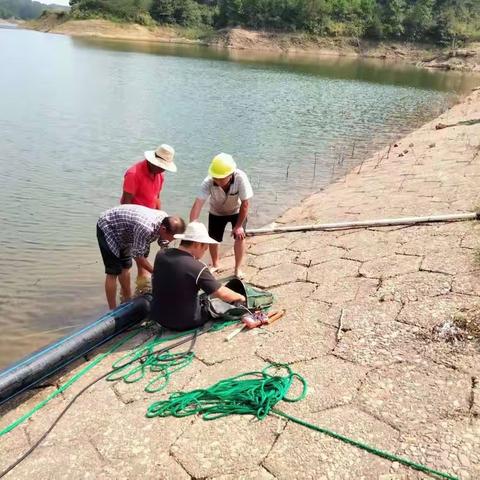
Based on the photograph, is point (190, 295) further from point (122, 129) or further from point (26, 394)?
point (122, 129)

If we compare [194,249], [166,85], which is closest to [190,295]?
[194,249]

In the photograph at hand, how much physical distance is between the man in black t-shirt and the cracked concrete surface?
285mm

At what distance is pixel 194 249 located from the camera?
417 centimetres

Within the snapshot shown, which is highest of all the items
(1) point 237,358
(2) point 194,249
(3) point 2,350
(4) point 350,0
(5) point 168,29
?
(4) point 350,0

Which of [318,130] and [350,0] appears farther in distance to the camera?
[350,0]

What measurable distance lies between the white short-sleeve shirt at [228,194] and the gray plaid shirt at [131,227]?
950 millimetres

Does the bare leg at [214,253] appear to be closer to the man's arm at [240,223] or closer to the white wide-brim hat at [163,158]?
the man's arm at [240,223]

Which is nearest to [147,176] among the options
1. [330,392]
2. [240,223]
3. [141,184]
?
[141,184]

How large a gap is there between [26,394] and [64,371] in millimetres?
366

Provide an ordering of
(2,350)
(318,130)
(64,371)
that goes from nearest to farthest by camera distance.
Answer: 1. (64,371)
2. (2,350)
3. (318,130)

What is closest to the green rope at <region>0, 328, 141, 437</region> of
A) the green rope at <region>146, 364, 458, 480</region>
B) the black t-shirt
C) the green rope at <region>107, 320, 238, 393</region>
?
the green rope at <region>107, 320, 238, 393</region>

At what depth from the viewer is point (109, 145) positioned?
1270 cm

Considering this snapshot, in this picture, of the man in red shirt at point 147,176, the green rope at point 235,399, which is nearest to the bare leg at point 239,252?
the man in red shirt at point 147,176

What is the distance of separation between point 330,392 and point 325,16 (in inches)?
3268
